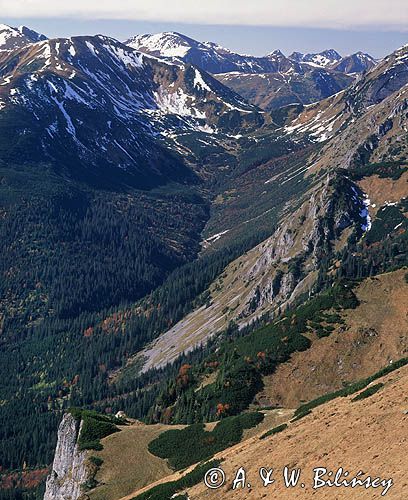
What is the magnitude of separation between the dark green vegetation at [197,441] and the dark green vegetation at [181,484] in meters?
14.9

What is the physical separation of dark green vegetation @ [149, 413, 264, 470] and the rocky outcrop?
1148cm

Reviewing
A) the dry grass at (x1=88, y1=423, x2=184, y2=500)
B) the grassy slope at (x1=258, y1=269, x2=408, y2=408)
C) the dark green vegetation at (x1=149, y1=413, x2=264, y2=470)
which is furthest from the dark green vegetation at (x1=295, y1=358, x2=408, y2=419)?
the grassy slope at (x1=258, y1=269, x2=408, y2=408)

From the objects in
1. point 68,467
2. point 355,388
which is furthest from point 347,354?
point 68,467

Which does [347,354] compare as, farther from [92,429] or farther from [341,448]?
[341,448]

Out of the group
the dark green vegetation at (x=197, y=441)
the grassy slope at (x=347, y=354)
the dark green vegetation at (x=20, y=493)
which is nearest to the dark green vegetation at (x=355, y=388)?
the dark green vegetation at (x=197, y=441)

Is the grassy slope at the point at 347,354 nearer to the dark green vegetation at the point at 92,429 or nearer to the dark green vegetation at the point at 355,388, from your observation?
the dark green vegetation at the point at 355,388

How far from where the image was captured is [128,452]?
91.5m

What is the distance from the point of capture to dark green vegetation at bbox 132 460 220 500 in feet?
219

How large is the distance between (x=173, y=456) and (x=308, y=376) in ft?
132

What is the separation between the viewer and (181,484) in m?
67.6

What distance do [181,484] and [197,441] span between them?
23453 millimetres

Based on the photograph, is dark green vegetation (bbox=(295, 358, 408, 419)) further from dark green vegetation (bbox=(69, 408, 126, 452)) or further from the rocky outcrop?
the rocky outcrop

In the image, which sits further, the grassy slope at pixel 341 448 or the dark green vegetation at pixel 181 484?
the dark green vegetation at pixel 181 484

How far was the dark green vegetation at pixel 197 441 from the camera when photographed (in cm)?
8681
